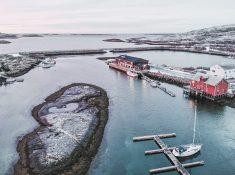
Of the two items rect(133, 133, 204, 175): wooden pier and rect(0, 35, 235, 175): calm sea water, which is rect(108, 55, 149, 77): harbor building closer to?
rect(0, 35, 235, 175): calm sea water

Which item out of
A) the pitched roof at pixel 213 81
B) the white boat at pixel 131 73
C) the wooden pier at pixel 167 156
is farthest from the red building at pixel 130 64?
the wooden pier at pixel 167 156

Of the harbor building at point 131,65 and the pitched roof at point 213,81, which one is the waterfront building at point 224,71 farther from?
the harbor building at point 131,65

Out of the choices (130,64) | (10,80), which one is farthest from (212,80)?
(10,80)

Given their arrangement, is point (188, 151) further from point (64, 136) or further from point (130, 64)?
point (130, 64)

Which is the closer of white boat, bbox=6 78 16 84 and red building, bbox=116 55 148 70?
white boat, bbox=6 78 16 84

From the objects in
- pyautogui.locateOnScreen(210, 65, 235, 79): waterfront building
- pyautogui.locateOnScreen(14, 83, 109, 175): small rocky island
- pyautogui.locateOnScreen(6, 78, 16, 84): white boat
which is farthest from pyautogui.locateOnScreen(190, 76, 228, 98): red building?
pyautogui.locateOnScreen(6, 78, 16, 84): white boat

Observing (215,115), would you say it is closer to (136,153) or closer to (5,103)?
(136,153)

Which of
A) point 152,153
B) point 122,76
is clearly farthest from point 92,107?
point 122,76
